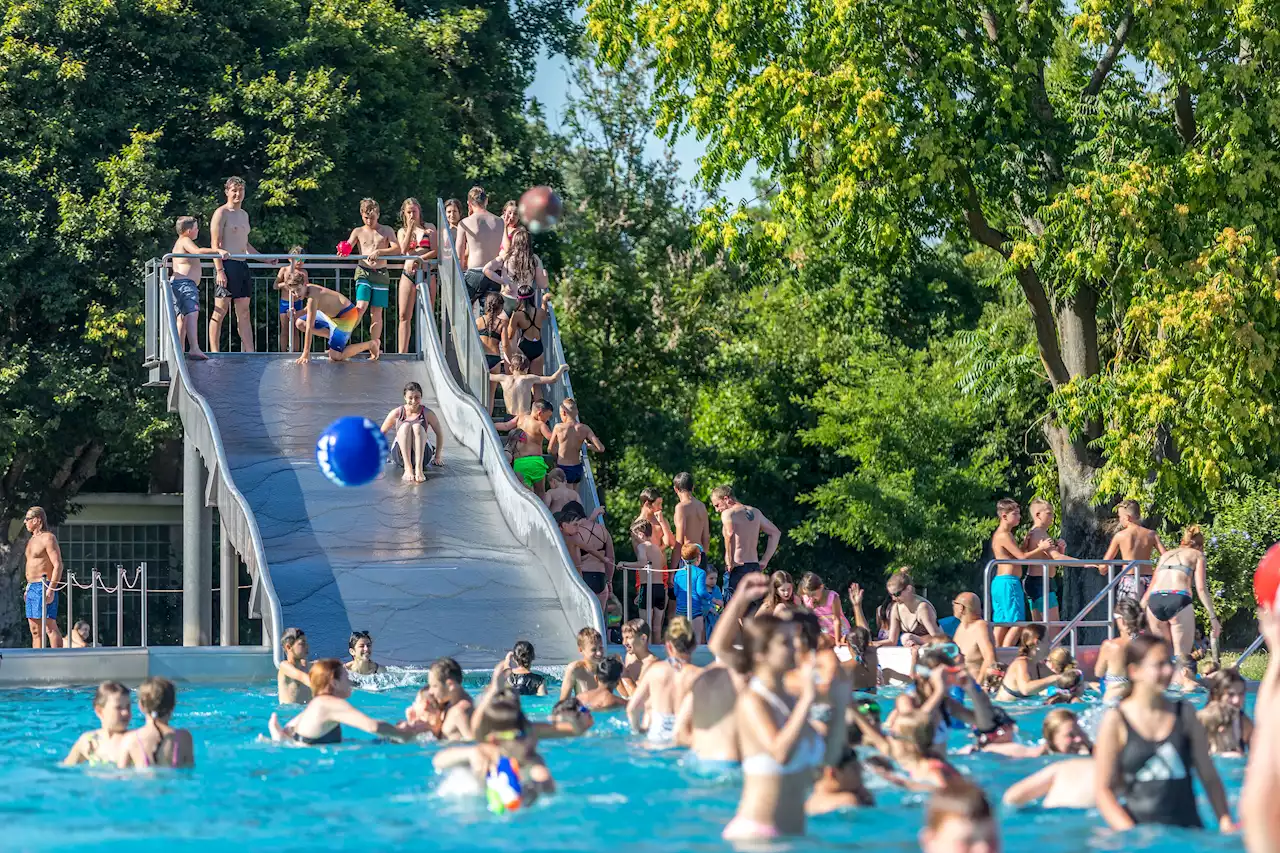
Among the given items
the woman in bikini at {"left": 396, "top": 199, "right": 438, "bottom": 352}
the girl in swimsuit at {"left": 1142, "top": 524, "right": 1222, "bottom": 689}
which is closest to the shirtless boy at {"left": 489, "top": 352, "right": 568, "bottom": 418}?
the woman in bikini at {"left": 396, "top": 199, "right": 438, "bottom": 352}

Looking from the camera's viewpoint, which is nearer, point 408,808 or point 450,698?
point 408,808

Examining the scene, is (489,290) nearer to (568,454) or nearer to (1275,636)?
(568,454)

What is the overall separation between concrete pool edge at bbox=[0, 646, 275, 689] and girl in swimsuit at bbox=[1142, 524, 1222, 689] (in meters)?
8.30

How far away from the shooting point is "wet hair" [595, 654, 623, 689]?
14023mm

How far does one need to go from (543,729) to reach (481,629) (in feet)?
15.1

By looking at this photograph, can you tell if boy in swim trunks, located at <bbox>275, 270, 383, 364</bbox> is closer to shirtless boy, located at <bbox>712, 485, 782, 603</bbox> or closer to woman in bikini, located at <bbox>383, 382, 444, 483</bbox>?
woman in bikini, located at <bbox>383, 382, 444, 483</bbox>

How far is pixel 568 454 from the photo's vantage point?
795 inches

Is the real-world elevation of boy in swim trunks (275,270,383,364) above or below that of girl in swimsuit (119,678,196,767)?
above

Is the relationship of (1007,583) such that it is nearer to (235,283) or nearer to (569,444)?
(569,444)

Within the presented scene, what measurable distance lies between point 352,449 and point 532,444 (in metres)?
4.63

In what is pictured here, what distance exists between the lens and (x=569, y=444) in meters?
20.2

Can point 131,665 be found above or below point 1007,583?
below

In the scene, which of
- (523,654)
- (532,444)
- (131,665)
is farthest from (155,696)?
(532,444)

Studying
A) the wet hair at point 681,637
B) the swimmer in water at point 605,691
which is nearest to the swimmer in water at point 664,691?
the wet hair at point 681,637
